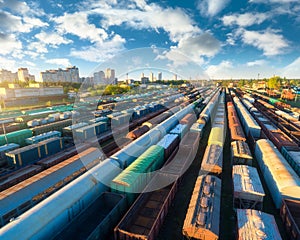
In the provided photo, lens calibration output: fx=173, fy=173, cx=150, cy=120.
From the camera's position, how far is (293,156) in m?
18.3

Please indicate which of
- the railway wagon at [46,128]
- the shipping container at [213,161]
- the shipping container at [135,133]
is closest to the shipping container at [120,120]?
the shipping container at [135,133]

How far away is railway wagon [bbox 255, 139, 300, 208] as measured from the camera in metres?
12.7

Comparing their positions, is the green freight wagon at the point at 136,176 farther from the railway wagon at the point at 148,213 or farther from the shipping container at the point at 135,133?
the shipping container at the point at 135,133

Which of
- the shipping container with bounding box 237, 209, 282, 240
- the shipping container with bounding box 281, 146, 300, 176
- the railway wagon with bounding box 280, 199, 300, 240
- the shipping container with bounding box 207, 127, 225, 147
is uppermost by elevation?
the shipping container with bounding box 207, 127, 225, 147

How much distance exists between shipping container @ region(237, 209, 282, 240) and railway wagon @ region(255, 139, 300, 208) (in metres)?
3.69

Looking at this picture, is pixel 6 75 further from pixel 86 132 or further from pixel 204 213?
pixel 204 213

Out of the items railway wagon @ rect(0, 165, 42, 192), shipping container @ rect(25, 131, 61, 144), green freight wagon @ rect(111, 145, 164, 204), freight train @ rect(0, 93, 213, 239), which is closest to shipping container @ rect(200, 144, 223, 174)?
green freight wagon @ rect(111, 145, 164, 204)

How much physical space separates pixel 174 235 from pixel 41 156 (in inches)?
723

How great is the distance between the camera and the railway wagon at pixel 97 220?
400 inches

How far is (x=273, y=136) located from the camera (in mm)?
24031

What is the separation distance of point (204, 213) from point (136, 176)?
538 cm

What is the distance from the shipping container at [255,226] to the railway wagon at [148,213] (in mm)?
4768

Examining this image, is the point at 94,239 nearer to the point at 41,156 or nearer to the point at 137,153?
the point at 137,153

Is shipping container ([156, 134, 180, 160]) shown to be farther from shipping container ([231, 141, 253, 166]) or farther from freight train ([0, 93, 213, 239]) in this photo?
shipping container ([231, 141, 253, 166])
